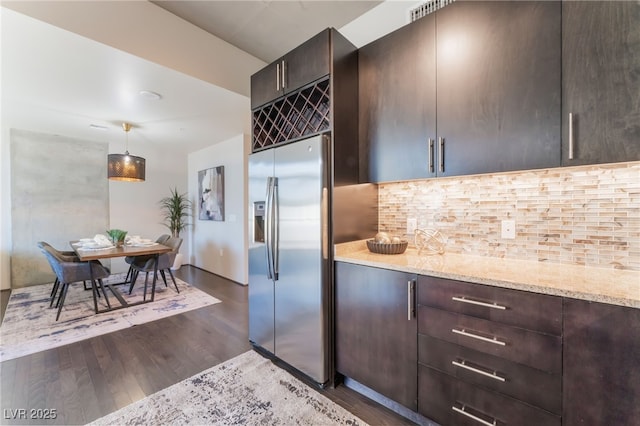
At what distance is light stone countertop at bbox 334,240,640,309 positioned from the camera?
1049 mm

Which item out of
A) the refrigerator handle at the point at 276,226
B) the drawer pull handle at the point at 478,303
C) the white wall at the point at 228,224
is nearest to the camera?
the drawer pull handle at the point at 478,303

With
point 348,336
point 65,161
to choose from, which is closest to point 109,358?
point 348,336

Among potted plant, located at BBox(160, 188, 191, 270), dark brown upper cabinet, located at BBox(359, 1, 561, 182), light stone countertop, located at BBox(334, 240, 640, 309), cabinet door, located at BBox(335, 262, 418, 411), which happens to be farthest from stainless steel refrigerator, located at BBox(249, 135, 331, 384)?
potted plant, located at BBox(160, 188, 191, 270)

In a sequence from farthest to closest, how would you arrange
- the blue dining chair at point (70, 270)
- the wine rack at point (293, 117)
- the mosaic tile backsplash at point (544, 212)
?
the blue dining chair at point (70, 270) < the wine rack at point (293, 117) < the mosaic tile backsplash at point (544, 212)

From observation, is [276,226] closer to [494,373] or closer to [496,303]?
[496,303]

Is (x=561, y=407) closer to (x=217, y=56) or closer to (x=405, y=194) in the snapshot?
(x=405, y=194)

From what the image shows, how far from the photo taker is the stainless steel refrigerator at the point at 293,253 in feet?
5.99

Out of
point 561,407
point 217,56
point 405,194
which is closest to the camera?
point 561,407

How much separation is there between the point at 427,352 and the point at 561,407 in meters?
0.55

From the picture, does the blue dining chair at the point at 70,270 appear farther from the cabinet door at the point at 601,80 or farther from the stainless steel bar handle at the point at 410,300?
the cabinet door at the point at 601,80

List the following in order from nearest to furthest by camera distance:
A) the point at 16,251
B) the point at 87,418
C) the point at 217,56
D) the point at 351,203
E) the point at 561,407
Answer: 1. the point at 561,407
2. the point at 87,418
3. the point at 351,203
4. the point at 217,56
5. the point at 16,251

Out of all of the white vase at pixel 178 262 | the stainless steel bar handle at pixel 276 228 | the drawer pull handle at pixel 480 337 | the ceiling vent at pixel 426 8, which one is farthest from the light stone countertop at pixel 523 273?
the white vase at pixel 178 262

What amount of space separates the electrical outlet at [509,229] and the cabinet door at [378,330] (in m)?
0.77

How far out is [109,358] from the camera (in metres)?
2.24
